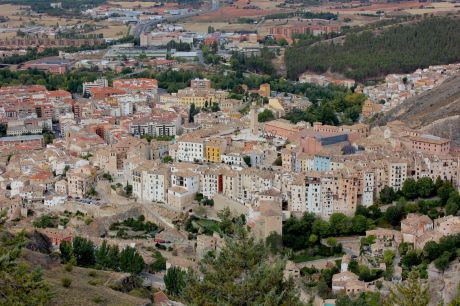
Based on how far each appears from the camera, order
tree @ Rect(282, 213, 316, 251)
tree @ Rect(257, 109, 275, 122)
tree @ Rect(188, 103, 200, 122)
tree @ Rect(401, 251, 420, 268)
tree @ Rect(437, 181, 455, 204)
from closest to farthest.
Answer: tree @ Rect(401, 251, 420, 268) → tree @ Rect(282, 213, 316, 251) → tree @ Rect(437, 181, 455, 204) → tree @ Rect(257, 109, 275, 122) → tree @ Rect(188, 103, 200, 122)

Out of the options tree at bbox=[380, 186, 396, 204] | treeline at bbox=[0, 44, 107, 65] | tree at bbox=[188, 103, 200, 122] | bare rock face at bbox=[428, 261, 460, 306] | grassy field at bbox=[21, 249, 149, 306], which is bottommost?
treeline at bbox=[0, 44, 107, 65]

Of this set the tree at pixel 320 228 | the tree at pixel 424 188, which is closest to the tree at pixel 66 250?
the tree at pixel 320 228

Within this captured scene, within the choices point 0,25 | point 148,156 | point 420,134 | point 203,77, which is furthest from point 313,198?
point 0,25

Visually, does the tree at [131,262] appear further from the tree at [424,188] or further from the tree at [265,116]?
the tree at [265,116]

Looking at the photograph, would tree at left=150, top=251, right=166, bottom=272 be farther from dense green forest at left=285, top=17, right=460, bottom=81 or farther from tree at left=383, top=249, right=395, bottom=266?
dense green forest at left=285, top=17, right=460, bottom=81

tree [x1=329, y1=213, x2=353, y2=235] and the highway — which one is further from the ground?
tree [x1=329, y1=213, x2=353, y2=235]

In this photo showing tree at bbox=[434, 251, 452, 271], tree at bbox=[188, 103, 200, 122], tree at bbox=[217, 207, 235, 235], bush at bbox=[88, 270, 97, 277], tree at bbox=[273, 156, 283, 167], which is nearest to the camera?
tree at bbox=[217, 207, 235, 235]

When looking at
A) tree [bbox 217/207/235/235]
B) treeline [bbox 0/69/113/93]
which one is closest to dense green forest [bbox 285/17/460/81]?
treeline [bbox 0/69/113/93]
